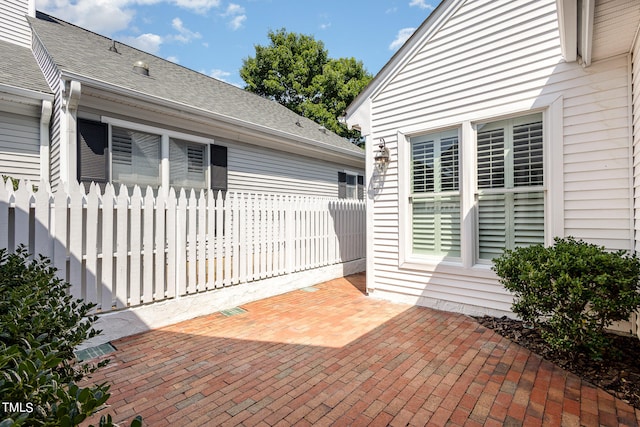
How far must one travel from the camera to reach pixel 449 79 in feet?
15.4

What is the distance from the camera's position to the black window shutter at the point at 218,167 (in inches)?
276

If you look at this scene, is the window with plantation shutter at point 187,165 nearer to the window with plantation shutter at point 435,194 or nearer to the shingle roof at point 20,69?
the shingle roof at point 20,69

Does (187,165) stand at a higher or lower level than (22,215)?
higher

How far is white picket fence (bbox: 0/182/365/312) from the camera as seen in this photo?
11.0 ft

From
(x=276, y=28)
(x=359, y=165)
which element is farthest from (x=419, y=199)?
(x=276, y=28)

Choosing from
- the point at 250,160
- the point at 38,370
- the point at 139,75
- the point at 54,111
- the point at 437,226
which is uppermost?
the point at 139,75

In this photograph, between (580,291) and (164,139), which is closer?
(580,291)

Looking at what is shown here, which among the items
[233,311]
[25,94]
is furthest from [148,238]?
[25,94]

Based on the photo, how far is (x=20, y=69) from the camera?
19.2 feet

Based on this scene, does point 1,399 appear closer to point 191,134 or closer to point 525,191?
point 525,191

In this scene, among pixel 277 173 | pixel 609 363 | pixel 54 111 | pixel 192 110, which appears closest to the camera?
pixel 609 363

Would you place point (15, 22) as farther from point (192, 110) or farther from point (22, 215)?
point (22, 215)

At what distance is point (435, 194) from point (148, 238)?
4.13 meters

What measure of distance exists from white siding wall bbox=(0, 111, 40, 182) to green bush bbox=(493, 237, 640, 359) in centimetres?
766
